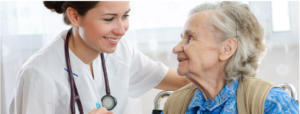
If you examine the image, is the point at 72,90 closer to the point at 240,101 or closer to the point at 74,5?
the point at 74,5

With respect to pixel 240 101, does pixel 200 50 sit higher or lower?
higher

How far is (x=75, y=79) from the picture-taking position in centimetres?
126

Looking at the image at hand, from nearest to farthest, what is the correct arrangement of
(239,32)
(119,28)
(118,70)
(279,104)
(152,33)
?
(279,104)
(239,32)
(119,28)
(118,70)
(152,33)

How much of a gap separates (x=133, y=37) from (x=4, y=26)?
92 centimetres

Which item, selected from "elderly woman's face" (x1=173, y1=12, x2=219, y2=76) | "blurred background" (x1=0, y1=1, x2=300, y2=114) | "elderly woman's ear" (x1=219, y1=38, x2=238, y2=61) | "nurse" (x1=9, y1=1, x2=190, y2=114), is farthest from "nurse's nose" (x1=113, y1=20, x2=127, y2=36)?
"blurred background" (x1=0, y1=1, x2=300, y2=114)

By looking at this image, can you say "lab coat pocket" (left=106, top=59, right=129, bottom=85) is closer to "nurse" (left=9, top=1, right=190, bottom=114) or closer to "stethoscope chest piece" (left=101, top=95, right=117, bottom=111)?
"nurse" (left=9, top=1, right=190, bottom=114)

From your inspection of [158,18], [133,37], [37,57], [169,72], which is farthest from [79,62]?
[158,18]

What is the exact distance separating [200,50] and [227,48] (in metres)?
0.10

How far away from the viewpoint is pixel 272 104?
92 centimetres

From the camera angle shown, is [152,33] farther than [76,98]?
Yes

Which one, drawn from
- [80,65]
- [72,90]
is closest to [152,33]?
[80,65]

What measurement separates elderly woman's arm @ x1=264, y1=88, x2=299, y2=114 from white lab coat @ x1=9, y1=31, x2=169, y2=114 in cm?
64

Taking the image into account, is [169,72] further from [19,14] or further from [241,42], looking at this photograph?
[19,14]

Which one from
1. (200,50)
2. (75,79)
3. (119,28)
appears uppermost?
(119,28)
